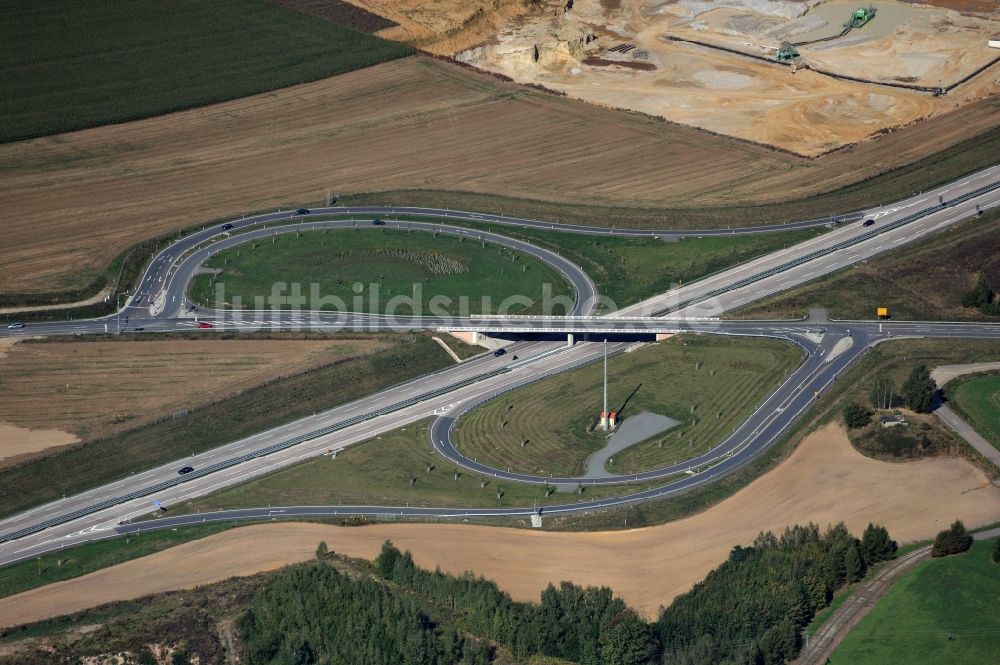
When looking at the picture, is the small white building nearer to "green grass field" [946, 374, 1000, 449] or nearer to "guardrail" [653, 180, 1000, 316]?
"green grass field" [946, 374, 1000, 449]

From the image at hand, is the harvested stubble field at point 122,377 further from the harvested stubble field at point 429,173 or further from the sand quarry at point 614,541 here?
the harvested stubble field at point 429,173

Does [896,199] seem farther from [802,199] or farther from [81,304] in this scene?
[81,304]

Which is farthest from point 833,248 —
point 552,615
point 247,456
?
point 552,615

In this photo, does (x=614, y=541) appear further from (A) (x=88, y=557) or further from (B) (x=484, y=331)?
(A) (x=88, y=557)

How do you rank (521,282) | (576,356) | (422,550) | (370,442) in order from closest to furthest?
(422,550)
(370,442)
(576,356)
(521,282)

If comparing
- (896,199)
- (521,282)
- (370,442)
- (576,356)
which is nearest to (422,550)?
(370,442)
